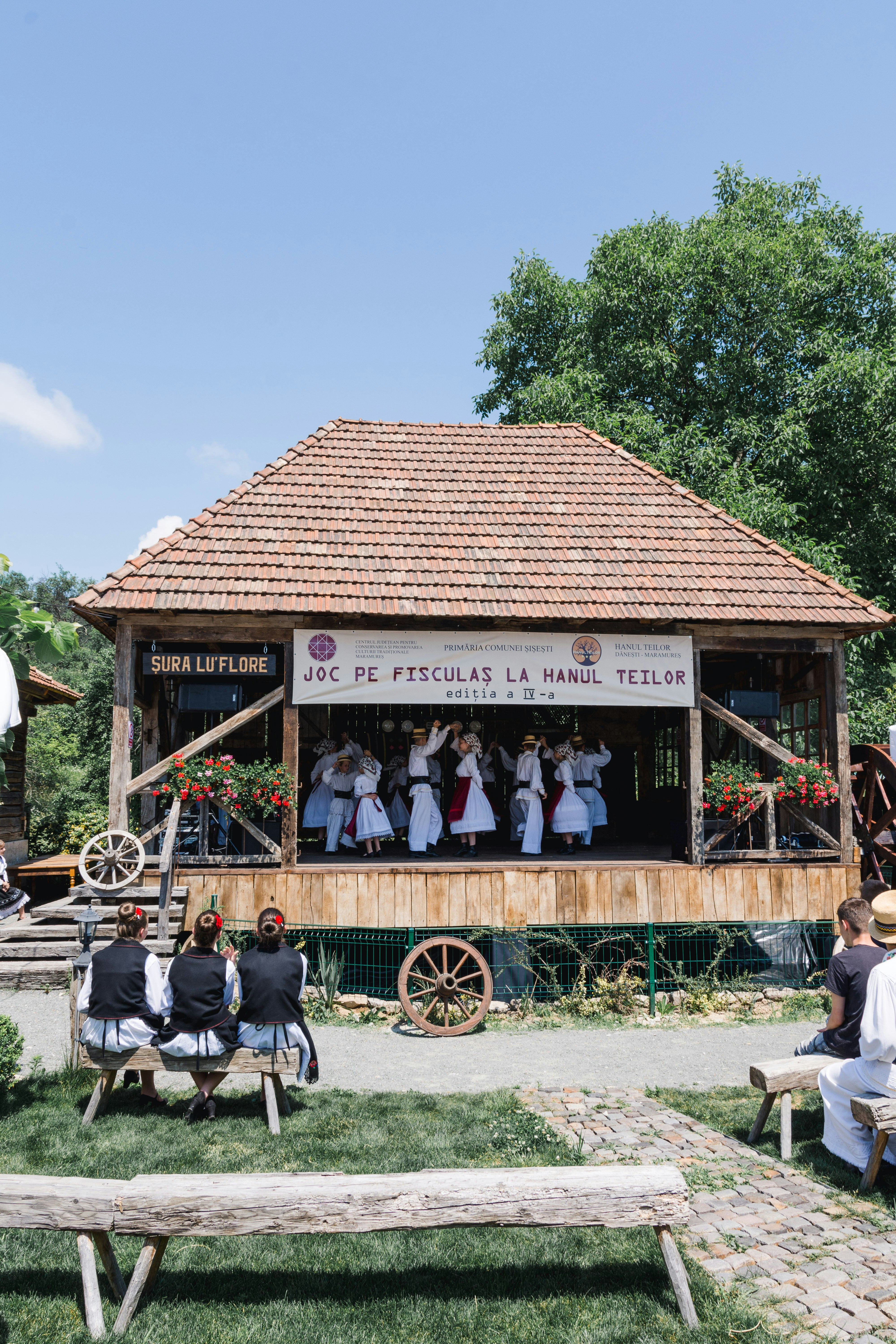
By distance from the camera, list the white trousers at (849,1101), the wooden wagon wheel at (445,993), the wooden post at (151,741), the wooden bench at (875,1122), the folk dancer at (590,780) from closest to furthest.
A: the wooden bench at (875,1122) < the white trousers at (849,1101) < the wooden wagon wheel at (445,993) < the wooden post at (151,741) < the folk dancer at (590,780)

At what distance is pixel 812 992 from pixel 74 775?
2460 cm

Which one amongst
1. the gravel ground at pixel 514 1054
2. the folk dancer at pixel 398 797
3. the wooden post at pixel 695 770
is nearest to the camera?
the gravel ground at pixel 514 1054

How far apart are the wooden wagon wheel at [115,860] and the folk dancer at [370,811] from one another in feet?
9.21

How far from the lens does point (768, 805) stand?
1124cm

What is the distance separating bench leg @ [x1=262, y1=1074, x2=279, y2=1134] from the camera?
5953mm

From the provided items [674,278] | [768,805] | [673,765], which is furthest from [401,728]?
[674,278]

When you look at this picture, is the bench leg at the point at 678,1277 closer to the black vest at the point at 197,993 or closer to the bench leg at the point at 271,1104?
the bench leg at the point at 271,1104

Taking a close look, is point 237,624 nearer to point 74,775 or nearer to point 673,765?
point 673,765

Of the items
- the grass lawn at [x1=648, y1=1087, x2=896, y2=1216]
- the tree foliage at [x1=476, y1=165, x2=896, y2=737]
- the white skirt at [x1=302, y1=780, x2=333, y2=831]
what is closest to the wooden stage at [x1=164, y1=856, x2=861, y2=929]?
the white skirt at [x1=302, y1=780, x2=333, y2=831]

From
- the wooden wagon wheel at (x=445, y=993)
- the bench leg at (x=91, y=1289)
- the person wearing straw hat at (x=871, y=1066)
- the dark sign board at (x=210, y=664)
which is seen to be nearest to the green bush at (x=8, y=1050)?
the bench leg at (x=91, y=1289)

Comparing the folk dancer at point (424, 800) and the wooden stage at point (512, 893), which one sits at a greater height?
the folk dancer at point (424, 800)

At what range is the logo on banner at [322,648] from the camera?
1099 cm

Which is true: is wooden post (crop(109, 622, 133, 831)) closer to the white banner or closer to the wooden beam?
the wooden beam

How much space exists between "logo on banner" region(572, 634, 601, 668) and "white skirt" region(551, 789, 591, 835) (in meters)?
2.30
